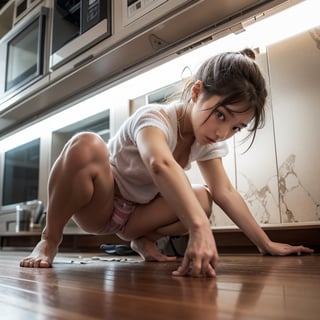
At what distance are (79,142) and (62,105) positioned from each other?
3.84 ft

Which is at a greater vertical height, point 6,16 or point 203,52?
point 6,16

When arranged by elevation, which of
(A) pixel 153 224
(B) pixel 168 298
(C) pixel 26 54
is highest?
(C) pixel 26 54

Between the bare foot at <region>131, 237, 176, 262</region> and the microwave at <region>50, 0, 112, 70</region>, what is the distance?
0.79m

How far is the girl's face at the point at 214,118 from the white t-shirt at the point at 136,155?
0.19ft

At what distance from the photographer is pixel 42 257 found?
974 mm

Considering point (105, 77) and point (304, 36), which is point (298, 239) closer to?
point (304, 36)

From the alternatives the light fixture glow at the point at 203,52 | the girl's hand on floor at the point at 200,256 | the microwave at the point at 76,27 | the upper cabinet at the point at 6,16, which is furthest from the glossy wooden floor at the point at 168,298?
the upper cabinet at the point at 6,16

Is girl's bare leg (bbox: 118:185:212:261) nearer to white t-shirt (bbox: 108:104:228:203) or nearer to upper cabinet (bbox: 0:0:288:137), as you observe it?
white t-shirt (bbox: 108:104:228:203)

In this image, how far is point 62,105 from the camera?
2064mm

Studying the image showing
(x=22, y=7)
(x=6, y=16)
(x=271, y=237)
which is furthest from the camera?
(x=6, y=16)

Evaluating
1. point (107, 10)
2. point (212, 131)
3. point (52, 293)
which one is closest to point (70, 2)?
point (107, 10)

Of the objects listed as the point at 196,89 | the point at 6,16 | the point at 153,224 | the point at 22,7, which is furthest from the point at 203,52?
the point at 6,16

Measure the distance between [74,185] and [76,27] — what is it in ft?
3.24

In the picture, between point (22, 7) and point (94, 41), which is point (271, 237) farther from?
point (22, 7)
